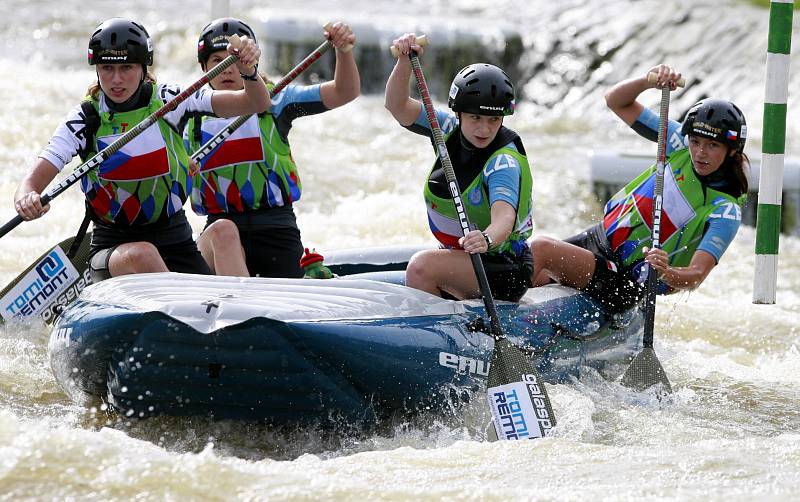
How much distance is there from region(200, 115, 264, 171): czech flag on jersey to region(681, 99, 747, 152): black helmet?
5.93ft

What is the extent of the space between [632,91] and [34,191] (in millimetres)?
2511

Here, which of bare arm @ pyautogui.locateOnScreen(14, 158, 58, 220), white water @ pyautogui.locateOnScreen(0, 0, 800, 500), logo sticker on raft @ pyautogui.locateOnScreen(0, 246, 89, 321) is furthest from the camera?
logo sticker on raft @ pyautogui.locateOnScreen(0, 246, 89, 321)

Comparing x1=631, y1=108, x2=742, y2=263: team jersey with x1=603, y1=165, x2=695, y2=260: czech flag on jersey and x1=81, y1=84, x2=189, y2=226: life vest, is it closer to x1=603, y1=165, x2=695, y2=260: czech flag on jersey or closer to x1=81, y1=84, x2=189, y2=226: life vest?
x1=603, y1=165, x2=695, y2=260: czech flag on jersey

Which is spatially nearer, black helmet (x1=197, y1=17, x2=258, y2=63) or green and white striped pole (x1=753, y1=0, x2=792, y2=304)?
black helmet (x1=197, y1=17, x2=258, y2=63)

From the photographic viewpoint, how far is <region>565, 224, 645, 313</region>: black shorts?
16.3 ft

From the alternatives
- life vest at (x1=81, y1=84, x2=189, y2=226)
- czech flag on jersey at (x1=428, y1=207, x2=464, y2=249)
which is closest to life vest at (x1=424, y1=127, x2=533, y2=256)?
czech flag on jersey at (x1=428, y1=207, x2=464, y2=249)

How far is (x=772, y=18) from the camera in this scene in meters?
5.68

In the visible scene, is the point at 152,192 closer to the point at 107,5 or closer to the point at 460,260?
the point at 460,260

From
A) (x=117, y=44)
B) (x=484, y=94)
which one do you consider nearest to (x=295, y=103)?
(x=117, y=44)

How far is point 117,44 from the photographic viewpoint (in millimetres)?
4457

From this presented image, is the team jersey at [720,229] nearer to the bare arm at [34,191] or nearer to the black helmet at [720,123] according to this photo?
the black helmet at [720,123]

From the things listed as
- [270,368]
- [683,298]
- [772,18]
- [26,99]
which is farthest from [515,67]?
[270,368]

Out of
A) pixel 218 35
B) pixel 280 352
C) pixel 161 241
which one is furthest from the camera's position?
pixel 218 35

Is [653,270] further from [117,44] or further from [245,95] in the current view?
[117,44]
